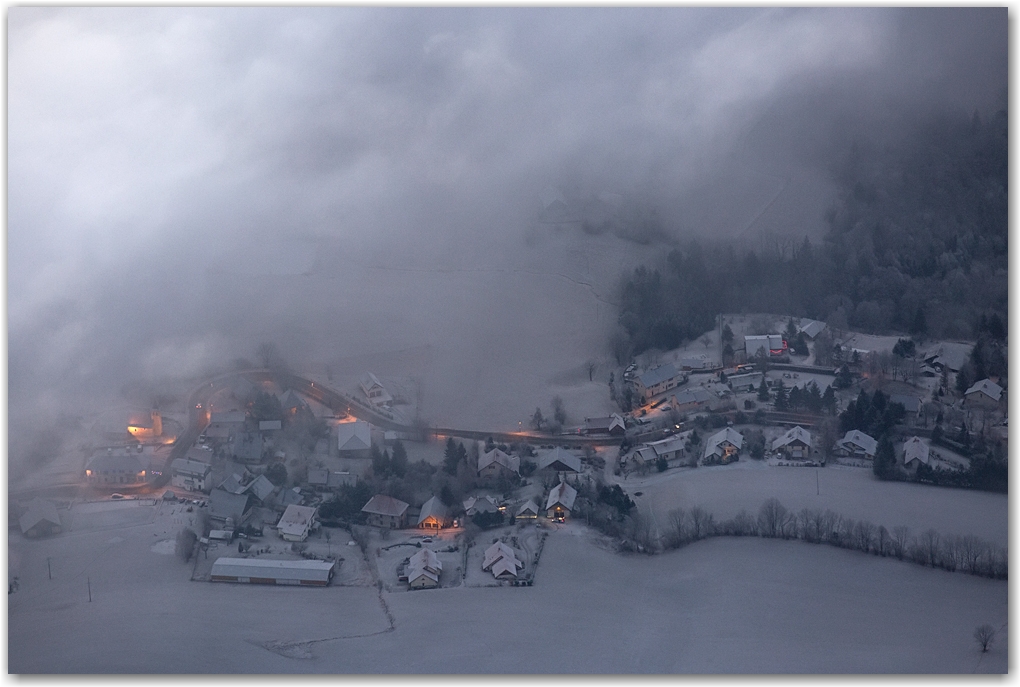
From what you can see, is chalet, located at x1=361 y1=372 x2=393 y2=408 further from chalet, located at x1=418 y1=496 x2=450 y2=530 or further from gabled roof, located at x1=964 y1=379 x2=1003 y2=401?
gabled roof, located at x1=964 y1=379 x2=1003 y2=401

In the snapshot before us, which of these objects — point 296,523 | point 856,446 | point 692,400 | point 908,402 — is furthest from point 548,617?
point 908,402

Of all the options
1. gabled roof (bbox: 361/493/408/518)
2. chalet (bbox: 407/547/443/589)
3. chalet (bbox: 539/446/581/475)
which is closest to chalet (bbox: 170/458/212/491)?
gabled roof (bbox: 361/493/408/518)

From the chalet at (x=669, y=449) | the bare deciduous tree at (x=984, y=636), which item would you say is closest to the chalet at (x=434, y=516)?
the chalet at (x=669, y=449)

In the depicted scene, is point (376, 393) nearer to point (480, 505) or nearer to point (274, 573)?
point (480, 505)

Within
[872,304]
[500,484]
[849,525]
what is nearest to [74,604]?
[500,484]

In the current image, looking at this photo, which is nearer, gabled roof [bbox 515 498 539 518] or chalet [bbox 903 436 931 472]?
gabled roof [bbox 515 498 539 518]

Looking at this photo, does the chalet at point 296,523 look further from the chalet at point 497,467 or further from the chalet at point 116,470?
the chalet at point 497,467
